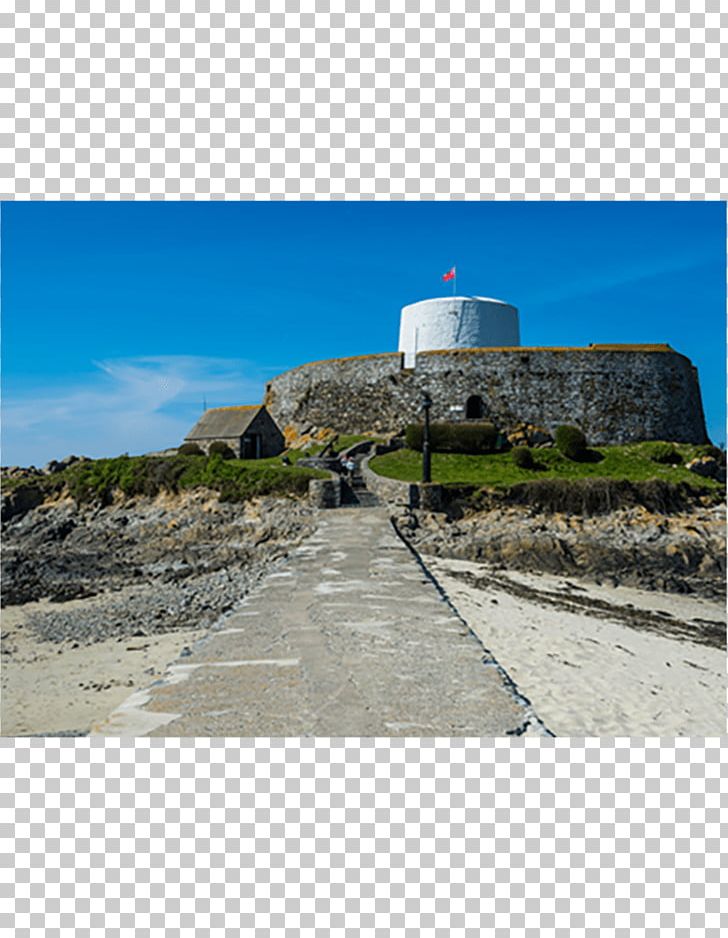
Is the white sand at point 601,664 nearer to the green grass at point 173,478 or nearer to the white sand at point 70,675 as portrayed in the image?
the white sand at point 70,675

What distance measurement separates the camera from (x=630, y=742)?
3547mm

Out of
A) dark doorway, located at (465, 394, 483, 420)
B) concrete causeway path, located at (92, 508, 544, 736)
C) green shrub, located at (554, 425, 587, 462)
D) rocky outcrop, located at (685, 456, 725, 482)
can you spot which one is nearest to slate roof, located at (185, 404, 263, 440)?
dark doorway, located at (465, 394, 483, 420)

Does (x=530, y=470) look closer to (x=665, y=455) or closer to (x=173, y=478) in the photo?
(x=665, y=455)

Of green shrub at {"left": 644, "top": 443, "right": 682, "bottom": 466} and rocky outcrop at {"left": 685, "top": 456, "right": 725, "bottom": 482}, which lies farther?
green shrub at {"left": 644, "top": 443, "right": 682, "bottom": 466}

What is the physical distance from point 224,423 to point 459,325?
13595 mm

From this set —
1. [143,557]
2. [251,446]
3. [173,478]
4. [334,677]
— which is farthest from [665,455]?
[334,677]

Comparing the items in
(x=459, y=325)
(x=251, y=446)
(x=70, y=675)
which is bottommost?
(x=70, y=675)

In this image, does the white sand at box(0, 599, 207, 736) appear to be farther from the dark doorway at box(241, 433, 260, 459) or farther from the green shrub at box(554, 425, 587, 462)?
the dark doorway at box(241, 433, 260, 459)

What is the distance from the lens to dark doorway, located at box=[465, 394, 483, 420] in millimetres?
31750

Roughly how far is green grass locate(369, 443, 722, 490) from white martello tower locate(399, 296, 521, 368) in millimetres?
10220

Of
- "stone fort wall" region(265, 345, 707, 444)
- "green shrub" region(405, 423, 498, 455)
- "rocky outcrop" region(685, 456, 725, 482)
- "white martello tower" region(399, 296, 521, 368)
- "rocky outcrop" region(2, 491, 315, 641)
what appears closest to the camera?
"rocky outcrop" region(2, 491, 315, 641)

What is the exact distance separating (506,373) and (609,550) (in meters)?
16.2

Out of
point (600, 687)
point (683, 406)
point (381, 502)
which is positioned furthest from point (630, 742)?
point (683, 406)

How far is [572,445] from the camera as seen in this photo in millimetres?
25672
